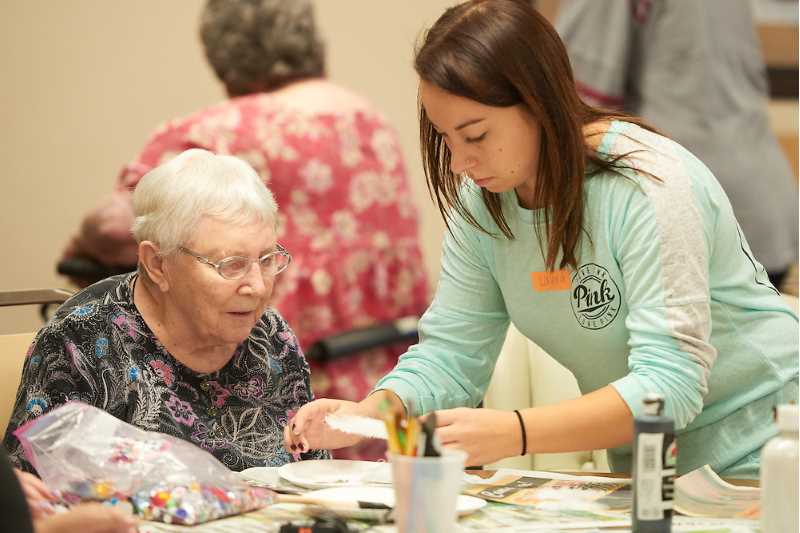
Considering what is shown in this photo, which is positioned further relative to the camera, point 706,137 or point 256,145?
point 706,137

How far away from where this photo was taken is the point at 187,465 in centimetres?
158

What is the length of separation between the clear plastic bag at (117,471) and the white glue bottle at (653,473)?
1.78ft

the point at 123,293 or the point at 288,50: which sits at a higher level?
the point at 288,50

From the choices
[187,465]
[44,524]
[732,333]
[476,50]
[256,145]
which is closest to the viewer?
[44,524]

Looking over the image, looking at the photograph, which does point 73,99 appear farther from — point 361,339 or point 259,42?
point 361,339

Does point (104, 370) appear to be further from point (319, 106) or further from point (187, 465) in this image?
point (319, 106)

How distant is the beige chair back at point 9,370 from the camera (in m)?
2.08

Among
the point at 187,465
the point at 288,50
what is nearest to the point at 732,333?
the point at 187,465

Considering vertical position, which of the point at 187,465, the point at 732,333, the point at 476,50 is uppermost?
the point at 476,50

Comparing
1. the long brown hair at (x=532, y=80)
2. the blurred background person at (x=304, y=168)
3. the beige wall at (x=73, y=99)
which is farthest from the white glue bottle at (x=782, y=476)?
the beige wall at (x=73, y=99)

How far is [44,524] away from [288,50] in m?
2.18

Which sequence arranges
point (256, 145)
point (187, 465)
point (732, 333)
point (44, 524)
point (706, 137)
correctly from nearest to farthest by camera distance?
point (44, 524) < point (187, 465) < point (732, 333) < point (256, 145) < point (706, 137)

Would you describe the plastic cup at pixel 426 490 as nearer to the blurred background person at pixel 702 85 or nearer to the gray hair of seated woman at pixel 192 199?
the gray hair of seated woman at pixel 192 199

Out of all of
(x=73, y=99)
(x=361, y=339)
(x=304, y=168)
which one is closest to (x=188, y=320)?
(x=304, y=168)
